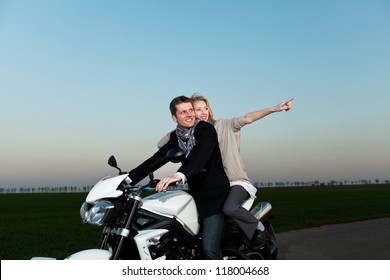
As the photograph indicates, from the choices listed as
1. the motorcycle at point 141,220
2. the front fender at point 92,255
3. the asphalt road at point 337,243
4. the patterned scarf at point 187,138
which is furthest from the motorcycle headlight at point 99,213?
the asphalt road at point 337,243

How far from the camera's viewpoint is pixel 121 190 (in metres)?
4.00

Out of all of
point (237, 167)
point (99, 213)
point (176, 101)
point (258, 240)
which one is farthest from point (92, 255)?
point (258, 240)

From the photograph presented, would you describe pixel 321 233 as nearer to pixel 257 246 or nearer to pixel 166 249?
pixel 257 246

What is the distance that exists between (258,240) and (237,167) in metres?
Result: 0.86

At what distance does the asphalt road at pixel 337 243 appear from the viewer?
8.80m

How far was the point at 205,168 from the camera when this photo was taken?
461 centimetres

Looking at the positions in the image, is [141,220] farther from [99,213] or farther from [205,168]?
[205,168]

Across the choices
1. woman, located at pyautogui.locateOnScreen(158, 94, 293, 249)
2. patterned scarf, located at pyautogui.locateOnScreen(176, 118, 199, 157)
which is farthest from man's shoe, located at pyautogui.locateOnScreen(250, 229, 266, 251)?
patterned scarf, located at pyautogui.locateOnScreen(176, 118, 199, 157)

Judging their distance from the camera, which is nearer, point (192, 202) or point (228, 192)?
point (192, 202)

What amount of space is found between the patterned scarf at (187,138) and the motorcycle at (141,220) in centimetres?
41

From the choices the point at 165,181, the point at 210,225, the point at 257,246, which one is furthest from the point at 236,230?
the point at 165,181

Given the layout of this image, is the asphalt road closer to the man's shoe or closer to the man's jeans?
the man's shoe
